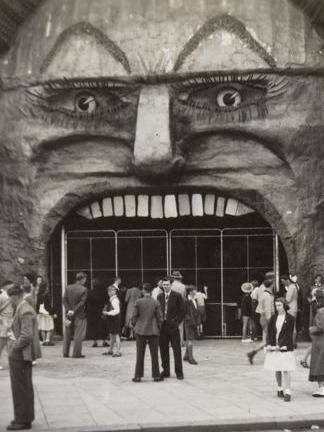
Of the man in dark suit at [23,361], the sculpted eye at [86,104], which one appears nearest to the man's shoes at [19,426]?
the man in dark suit at [23,361]

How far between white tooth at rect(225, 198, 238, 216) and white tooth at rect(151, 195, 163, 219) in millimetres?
1458

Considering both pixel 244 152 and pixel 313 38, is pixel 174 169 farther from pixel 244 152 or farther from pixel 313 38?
pixel 313 38

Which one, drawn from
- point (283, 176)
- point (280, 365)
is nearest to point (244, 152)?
point (283, 176)

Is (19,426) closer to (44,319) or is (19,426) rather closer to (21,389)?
(21,389)

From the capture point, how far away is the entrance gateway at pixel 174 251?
23.3 m

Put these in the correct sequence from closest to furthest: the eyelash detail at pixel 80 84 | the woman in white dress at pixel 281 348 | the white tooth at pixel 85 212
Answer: the woman in white dress at pixel 281 348, the eyelash detail at pixel 80 84, the white tooth at pixel 85 212

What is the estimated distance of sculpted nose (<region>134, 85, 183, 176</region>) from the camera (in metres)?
20.3

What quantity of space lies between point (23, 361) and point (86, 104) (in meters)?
10.00

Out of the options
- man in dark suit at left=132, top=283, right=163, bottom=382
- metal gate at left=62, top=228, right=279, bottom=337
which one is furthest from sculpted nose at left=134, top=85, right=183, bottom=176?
man in dark suit at left=132, top=283, right=163, bottom=382

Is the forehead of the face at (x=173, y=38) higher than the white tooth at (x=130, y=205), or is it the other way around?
the forehead of the face at (x=173, y=38)

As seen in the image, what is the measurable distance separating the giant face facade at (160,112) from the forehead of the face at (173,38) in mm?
21

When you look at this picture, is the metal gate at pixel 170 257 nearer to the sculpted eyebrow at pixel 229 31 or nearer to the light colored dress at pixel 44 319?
the light colored dress at pixel 44 319

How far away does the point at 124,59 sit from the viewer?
20.7 meters

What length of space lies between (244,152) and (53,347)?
231 inches
